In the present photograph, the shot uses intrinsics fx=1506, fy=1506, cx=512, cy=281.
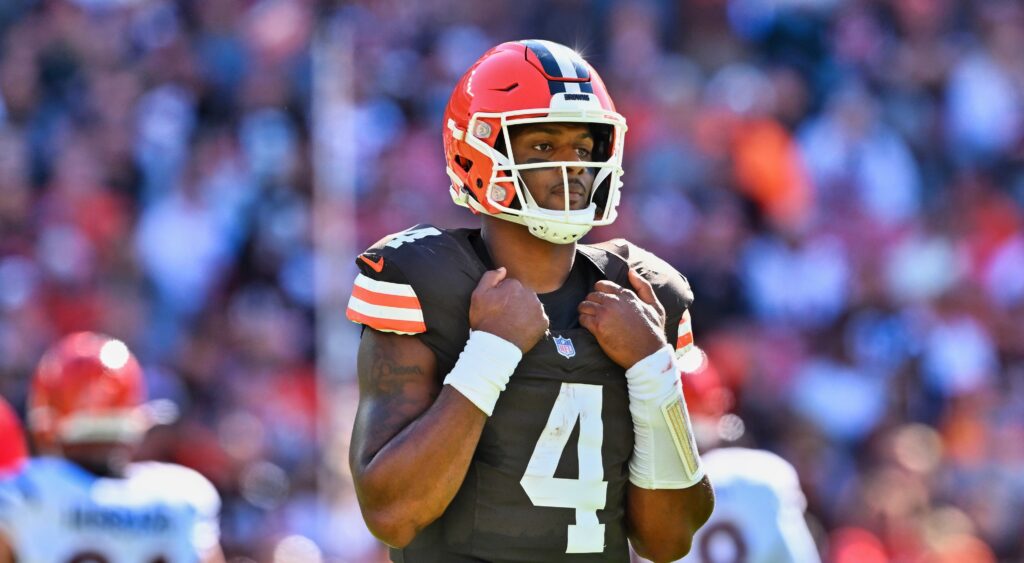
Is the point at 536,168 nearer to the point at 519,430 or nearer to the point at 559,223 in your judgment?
the point at 559,223

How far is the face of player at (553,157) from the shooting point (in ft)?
10.1

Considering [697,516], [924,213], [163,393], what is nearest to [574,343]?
[697,516]

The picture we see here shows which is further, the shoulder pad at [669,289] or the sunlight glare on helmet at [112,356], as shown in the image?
the sunlight glare on helmet at [112,356]

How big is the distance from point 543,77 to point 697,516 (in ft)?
3.24

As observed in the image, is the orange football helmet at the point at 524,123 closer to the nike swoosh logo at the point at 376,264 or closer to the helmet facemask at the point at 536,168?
the helmet facemask at the point at 536,168

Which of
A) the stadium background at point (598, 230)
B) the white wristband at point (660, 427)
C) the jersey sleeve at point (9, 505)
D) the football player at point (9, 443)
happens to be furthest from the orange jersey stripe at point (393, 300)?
the stadium background at point (598, 230)

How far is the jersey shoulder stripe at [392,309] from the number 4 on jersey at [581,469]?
0.33 m

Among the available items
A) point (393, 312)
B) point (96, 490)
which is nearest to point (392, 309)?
point (393, 312)

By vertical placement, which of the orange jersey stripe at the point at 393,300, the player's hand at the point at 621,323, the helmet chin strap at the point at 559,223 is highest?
the helmet chin strap at the point at 559,223

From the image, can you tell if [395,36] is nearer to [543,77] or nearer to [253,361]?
A: [253,361]

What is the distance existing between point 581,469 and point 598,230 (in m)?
5.89

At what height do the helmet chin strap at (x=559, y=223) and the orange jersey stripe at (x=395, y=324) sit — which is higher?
the helmet chin strap at (x=559, y=223)

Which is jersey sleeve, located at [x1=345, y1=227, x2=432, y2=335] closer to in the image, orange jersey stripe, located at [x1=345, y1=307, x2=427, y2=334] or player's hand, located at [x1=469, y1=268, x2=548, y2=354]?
orange jersey stripe, located at [x1=345, y1=307, x2=427, y2=334]

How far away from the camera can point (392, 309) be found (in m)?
2.99
